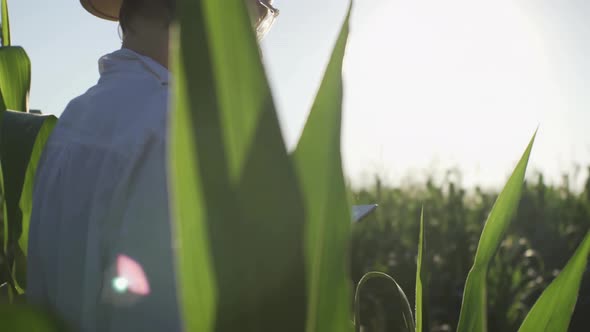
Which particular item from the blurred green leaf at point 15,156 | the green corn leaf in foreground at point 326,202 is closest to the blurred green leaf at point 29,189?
the blurred green leaf at point 15,156

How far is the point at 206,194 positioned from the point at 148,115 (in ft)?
1.40

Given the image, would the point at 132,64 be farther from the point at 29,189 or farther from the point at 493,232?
the point at 493,232

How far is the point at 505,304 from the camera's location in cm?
263

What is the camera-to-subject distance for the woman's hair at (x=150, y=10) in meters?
0.69

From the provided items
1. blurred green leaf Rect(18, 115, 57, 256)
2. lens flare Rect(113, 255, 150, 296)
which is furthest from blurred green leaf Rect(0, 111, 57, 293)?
A: lens flare Rect(113, 255, 150, 296)

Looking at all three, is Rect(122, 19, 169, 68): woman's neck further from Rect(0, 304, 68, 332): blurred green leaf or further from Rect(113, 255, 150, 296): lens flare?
Rect(0, 304, 68, 332): blurred green leaf

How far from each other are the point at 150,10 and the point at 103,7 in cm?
38

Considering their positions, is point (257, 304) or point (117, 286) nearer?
point (257, 304)

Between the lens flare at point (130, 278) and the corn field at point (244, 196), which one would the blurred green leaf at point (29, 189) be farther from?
the corn field at point (244, 196)

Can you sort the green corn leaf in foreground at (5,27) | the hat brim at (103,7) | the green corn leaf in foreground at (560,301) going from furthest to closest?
the hat brim at (103,7)
the green corn leaf in foreground at (5,27)
the green corn leaf in foreground at (560,301)

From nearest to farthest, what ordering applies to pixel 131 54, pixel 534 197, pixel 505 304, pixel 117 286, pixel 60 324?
1. pixel 60 324
2. pixel 117 286
3. pixel 131 54
4. pixel 505 304
5. pixel 534 197

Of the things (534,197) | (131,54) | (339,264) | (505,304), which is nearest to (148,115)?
(131,54)

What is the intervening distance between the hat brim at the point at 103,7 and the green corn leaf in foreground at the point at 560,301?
92 centimetres

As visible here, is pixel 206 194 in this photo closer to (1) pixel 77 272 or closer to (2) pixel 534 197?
(1) pixel 77 272
